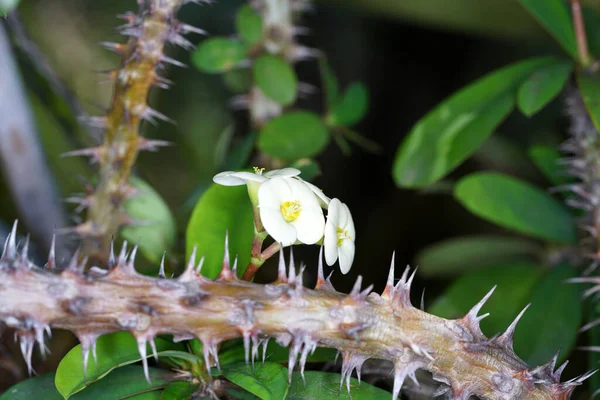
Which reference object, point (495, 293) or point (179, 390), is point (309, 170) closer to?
point (179, 390)

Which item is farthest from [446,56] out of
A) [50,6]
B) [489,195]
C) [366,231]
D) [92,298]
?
[92,298]

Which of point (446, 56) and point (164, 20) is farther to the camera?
point (446, 56)

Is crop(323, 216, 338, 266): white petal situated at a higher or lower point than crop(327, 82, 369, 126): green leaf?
lower

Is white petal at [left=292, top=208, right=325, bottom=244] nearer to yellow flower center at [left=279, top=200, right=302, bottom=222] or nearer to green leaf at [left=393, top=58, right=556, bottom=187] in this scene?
yellow flower center at [left=279, top=200, right=302, bottom=222]

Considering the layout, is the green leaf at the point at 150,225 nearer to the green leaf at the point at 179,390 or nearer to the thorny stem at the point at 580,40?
the green leaf at the point at 179,390

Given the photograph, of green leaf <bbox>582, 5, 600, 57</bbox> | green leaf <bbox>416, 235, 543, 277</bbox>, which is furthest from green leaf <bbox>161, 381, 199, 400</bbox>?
green leaf <bbox>582, 5, 600, 57</bbox>

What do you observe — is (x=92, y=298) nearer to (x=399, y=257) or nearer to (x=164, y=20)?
(x=164, y=20)
